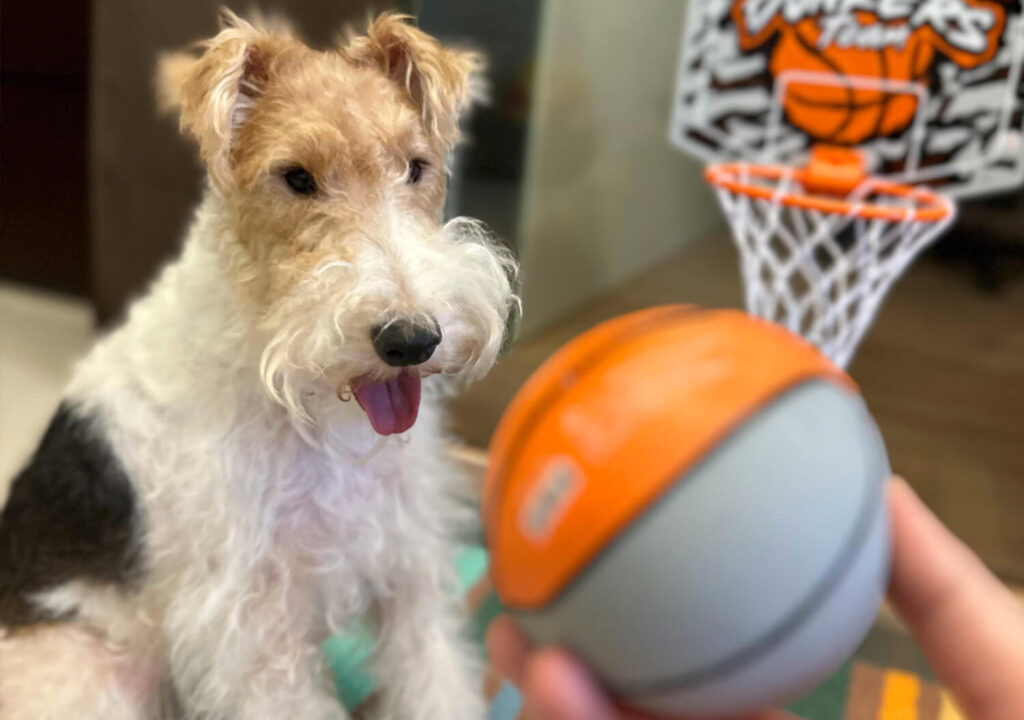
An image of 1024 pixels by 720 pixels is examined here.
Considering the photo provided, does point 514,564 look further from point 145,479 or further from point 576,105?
point 576,105

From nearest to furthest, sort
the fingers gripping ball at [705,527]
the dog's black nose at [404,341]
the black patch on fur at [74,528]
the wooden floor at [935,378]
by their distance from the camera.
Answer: the fingers gripping ball at [705,527], the dog's black nose at [404,341], the black patch on fur at [74,528], the wooden floor at [935,378]

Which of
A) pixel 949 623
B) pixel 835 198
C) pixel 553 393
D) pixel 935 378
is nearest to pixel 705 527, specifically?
pixel 553 393

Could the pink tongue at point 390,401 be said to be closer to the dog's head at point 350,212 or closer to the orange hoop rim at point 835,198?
the dog's head at point 350,212

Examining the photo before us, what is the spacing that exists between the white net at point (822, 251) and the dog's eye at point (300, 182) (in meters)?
0.88

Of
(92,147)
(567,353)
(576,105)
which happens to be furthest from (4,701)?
(576,105)

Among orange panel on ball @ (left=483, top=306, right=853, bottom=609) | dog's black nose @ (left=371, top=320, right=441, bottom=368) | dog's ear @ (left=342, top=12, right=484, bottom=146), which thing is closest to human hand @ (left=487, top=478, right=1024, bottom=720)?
orange panel on ball @ (left=483, top=306, right=853, bottom=609)

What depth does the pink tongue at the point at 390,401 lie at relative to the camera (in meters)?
0.84

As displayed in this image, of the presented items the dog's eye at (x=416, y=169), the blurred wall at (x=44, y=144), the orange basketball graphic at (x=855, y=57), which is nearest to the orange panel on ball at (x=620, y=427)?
the dog's eye at (x=416, y=169)

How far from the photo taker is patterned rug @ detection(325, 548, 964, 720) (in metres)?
1.25

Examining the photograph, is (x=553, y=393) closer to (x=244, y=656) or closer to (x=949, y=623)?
(x=949, y=623)

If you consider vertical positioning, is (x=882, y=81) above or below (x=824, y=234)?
above

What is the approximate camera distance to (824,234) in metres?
1.47

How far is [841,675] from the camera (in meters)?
1.38

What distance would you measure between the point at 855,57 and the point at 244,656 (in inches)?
52.8
